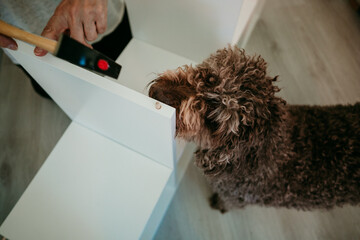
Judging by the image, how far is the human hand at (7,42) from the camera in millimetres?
594

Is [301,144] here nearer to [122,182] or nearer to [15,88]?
[122,182]

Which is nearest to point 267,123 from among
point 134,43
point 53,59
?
point 53,59

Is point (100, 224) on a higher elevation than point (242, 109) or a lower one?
lower

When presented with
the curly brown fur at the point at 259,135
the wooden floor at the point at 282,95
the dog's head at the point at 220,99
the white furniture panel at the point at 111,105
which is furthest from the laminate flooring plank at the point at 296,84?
the dog's head at the point at 220,99

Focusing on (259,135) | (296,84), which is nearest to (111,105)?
(259,135)

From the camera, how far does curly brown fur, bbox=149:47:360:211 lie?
2.35 ft

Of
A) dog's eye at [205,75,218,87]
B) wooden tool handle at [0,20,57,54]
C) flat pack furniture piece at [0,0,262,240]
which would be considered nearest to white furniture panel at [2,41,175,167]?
flat pack furniture piece at [0,0,262,240]

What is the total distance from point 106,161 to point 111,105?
387mm

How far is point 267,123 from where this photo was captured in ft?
2.35

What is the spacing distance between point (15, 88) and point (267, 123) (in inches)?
71.3

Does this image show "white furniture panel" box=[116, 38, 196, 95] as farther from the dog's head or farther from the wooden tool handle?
the wooden tool handle

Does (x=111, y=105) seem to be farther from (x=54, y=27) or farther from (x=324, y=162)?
(x=324, y=162)

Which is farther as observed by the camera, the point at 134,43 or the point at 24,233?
the point at 134,43

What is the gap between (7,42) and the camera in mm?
612
